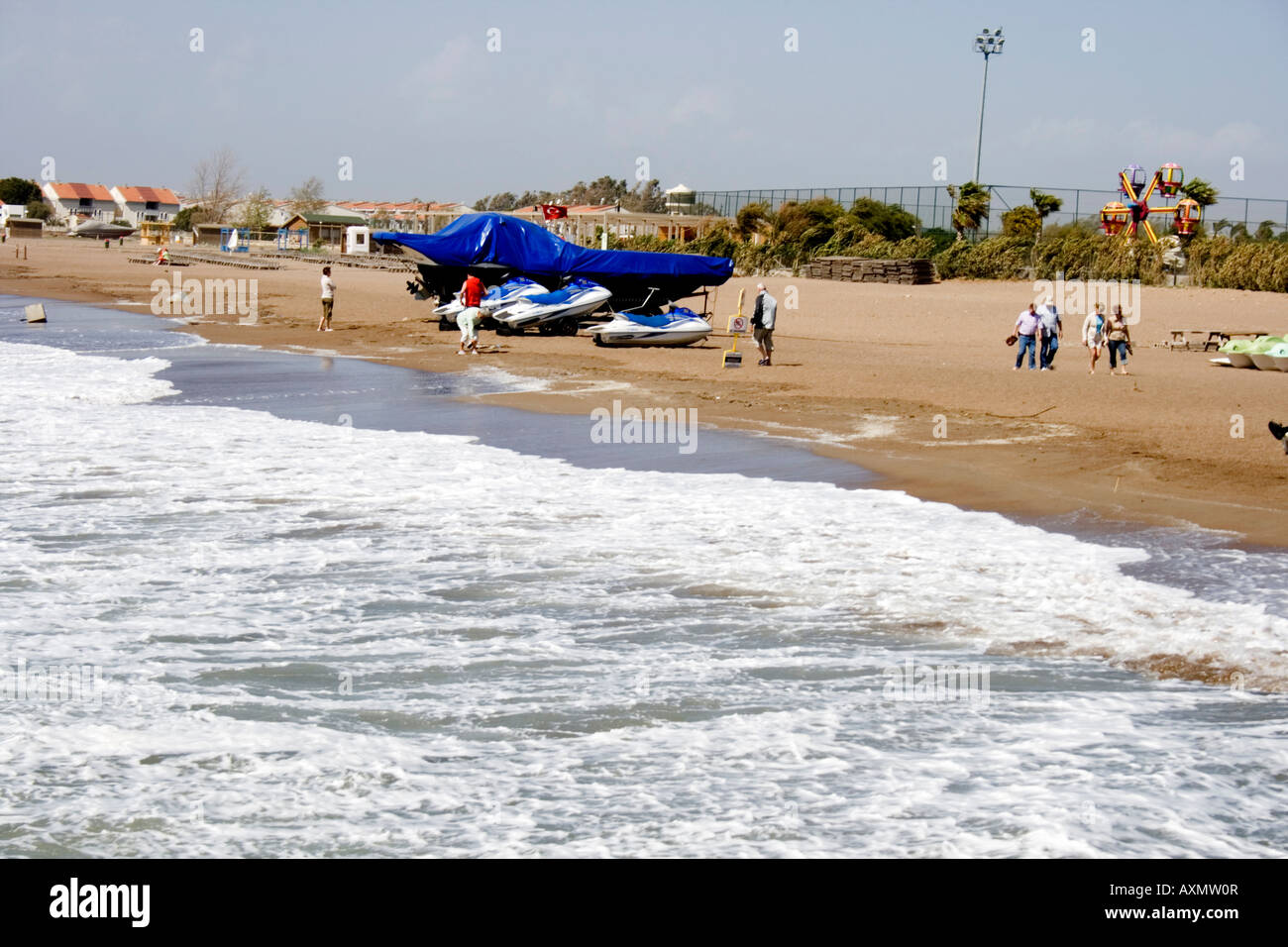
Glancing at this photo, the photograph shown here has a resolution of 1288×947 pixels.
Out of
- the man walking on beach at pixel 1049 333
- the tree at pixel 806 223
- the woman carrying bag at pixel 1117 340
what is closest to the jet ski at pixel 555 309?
the man walking on beach at pixel 1049 333

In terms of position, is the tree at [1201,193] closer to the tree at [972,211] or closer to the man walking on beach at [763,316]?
the tree at [972,211]

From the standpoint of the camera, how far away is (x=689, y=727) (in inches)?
250

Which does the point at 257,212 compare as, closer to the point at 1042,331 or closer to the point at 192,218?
the point at 192,218

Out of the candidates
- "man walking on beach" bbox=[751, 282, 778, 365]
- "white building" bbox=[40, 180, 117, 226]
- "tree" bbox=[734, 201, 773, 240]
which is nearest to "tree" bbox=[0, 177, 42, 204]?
"white building" bbox=[40, 180, 117, 226]

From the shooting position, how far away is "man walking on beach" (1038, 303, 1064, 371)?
2395 cm

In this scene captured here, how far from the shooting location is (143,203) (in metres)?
175

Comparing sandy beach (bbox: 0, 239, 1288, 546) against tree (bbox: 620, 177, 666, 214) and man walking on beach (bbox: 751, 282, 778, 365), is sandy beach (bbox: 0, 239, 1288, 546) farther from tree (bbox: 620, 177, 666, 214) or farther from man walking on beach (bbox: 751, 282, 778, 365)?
tree (bbox: 620, 177, 666, 214)

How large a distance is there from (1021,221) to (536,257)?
1284 inches

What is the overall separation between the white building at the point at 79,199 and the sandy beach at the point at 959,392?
141 m

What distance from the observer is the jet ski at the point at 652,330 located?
28844 mm

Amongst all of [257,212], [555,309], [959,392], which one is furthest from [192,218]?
[959,392]

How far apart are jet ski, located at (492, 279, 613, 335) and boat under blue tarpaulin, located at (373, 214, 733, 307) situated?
1.64 ft
